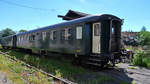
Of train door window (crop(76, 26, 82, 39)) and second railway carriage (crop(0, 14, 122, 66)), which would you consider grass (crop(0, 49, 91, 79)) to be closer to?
second railway carriage (crop(0, 14, 122, 66))

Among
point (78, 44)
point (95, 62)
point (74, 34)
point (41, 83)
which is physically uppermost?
point (74, 34)

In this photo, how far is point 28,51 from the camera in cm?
1580

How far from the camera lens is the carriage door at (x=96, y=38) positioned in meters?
6.68

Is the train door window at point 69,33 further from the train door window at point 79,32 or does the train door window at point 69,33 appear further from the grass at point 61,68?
the grass at point 61,68

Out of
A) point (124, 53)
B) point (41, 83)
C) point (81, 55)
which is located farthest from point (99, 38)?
point (41, 83)

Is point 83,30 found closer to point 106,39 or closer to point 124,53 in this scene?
point 106,39

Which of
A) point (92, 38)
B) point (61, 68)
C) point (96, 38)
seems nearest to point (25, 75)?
point (61, 68)

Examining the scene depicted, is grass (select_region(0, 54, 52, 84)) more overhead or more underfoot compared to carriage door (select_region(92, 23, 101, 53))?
more underfoot

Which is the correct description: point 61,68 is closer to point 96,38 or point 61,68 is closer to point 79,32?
point 79,32

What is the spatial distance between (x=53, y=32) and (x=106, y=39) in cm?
446

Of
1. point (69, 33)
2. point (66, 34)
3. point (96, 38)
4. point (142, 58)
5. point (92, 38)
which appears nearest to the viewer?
point (96, 38)

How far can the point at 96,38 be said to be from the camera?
682 centimetres

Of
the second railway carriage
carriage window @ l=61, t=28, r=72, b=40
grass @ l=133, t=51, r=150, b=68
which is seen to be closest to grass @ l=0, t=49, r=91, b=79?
the second railway carriage

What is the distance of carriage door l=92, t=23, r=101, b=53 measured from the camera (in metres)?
6.68
